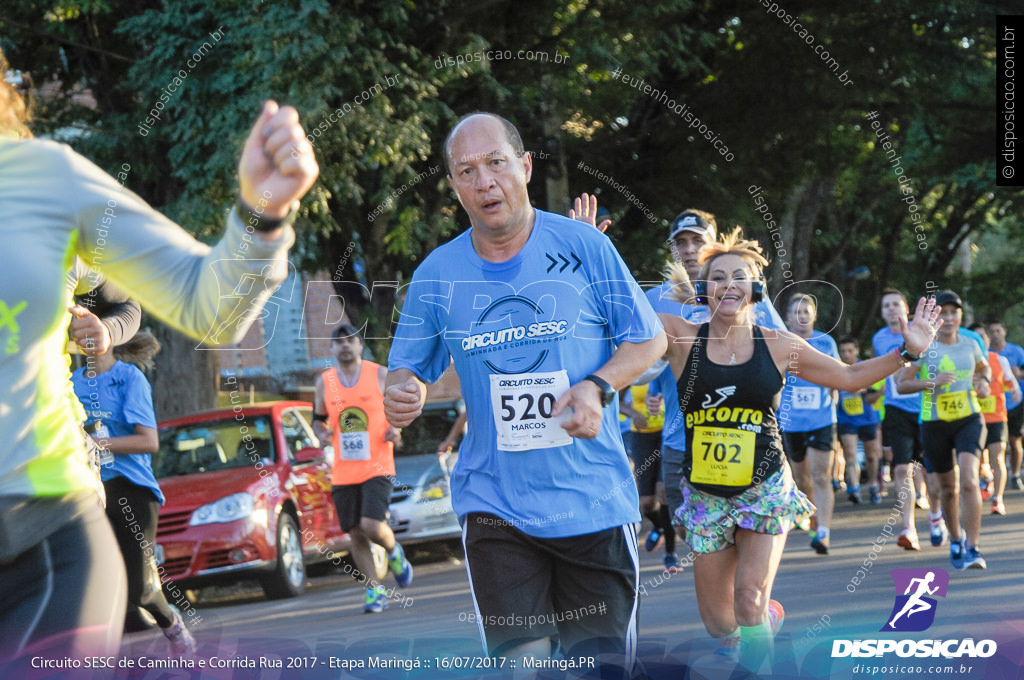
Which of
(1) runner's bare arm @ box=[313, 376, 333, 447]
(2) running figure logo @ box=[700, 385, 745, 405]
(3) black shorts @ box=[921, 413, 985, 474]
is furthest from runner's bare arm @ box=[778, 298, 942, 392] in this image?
(1) runner's bare arm @ box=[313, 376, 333, 447]

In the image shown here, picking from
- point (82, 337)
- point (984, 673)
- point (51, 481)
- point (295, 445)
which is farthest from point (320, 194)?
point (51, 481)

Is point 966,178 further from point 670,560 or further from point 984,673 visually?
point 984,673

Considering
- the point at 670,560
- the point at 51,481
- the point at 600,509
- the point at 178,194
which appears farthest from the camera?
the point at 178,194

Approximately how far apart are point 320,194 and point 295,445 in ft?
7.27

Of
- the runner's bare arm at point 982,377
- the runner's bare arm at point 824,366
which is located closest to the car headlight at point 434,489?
the runner's bare arm at point 982,377

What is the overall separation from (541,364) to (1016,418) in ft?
46.9

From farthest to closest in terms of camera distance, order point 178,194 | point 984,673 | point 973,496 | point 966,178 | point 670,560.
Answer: point 966,178, point 178,194, point 670,560, point 973,496, point 984,673

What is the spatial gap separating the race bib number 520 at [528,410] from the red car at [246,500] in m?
6.55

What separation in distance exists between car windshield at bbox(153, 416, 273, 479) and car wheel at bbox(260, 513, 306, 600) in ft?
2.28

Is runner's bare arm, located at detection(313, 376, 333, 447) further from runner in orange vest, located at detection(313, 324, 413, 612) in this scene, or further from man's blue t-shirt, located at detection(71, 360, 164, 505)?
man's blue t-shirt, located at detection(71, 360, 164, 505)

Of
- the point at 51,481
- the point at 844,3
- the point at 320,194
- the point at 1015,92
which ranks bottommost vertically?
the point at 51,481

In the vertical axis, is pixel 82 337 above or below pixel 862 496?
above

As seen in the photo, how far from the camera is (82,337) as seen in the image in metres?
4.52

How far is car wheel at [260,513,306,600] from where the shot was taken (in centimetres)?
1039
